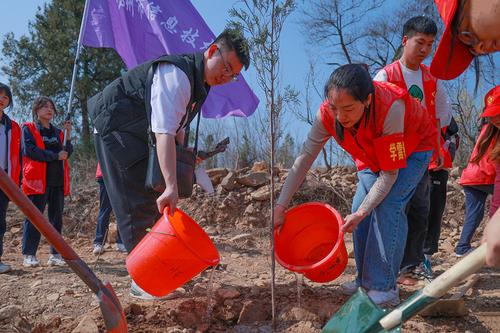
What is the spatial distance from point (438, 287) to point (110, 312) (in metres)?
1.41

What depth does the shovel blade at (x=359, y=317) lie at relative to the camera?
1695mm

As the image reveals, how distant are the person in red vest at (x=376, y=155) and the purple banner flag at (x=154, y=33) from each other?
133 inches

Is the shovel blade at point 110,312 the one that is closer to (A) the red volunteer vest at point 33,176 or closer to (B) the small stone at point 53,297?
(B) the small stone at point 53,297

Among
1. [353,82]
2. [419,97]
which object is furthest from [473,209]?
[353,82]

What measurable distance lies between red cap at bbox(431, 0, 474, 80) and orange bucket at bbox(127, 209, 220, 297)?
1.37 m

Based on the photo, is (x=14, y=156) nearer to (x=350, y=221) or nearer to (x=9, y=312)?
(x=9, y=312)

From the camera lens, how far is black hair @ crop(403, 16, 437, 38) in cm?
319

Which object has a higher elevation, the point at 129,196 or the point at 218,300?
the point at 129,196

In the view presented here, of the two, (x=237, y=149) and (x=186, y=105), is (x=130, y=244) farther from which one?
(x=237, y=149)

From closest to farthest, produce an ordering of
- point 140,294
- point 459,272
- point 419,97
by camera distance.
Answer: point 459,272
point 140,294
point 419,97

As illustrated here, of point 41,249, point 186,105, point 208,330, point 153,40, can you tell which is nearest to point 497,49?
point 186,105

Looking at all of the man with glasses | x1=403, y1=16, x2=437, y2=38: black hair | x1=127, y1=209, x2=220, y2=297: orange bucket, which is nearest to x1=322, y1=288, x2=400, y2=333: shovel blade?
x1=127, y1=209, x2=220, y2=297: orange bucket

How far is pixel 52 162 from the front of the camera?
4406 millimetres

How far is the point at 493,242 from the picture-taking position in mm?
1185
